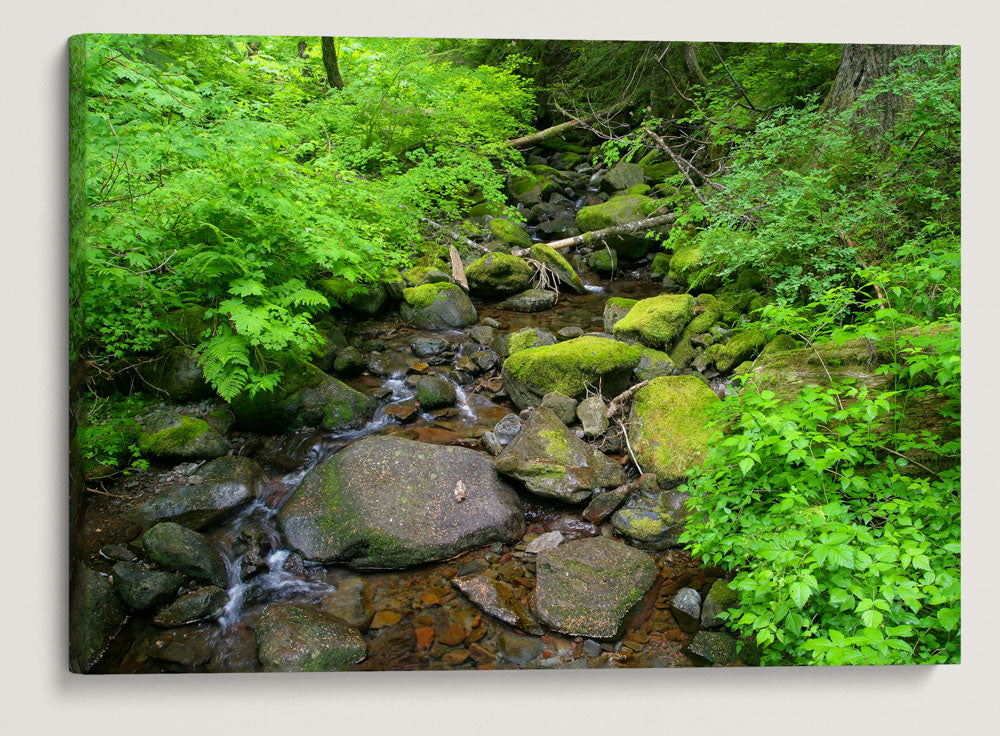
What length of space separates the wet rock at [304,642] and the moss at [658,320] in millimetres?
2407

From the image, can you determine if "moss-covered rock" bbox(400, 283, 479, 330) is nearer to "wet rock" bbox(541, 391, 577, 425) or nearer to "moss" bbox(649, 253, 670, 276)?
"wet rock" bbox(541, 391, 577, 425)

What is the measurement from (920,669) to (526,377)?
96.1 inches

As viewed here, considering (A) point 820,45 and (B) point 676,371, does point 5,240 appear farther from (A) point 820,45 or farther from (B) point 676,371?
(A) point 820,45

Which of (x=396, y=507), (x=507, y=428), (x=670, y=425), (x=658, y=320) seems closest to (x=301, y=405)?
(x=396, y=507)

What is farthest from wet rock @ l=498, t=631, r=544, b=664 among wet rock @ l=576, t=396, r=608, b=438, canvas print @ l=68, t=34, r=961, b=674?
wet rock @ l=576, t=396, r=608, b=438

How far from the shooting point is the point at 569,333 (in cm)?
387

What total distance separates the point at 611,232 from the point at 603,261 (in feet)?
0.97

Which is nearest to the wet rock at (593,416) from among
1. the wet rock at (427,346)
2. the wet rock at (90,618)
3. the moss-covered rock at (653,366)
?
the moss-covered rock at (653,366)

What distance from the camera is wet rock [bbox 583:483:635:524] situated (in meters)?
2.92

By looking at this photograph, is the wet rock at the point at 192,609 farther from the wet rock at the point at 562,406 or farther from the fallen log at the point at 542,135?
the fallen log at the point at 542,135

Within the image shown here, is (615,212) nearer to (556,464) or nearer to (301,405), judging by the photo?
(556,464)

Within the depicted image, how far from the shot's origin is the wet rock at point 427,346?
4133 millimetres

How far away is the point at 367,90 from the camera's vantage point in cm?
385

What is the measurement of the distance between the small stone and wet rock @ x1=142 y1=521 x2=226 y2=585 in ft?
2.30
